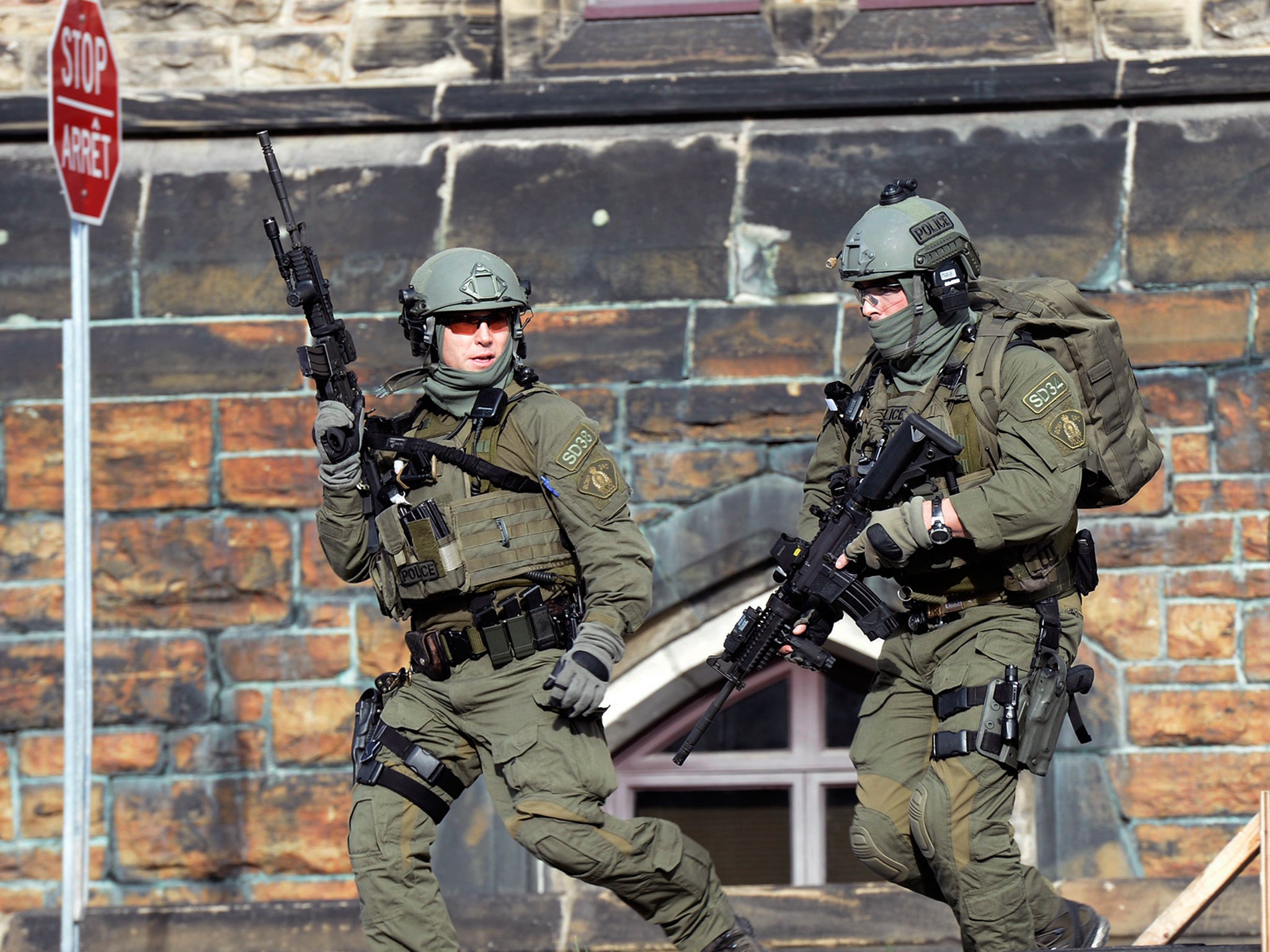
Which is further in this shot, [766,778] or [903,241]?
[766,778]

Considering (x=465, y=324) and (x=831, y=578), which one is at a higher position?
(x=465, y=324)

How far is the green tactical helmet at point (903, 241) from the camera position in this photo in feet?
14.8

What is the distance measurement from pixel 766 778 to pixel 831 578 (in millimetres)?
2022

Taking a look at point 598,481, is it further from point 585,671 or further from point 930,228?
point 930,228

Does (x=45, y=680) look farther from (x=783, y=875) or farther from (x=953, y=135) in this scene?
(x=953, y=135)

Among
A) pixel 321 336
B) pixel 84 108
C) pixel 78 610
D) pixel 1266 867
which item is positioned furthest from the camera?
pixel 84 108

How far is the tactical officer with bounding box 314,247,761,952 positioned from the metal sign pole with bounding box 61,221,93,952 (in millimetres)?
1023

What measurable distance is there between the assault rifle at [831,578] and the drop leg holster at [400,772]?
60 centimetres

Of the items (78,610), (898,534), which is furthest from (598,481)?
(78,610)

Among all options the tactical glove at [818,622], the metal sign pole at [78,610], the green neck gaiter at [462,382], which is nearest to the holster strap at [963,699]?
the tactical glove at [818,622]

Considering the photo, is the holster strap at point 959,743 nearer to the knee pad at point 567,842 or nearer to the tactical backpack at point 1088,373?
the tactical backpack at point 1088,373

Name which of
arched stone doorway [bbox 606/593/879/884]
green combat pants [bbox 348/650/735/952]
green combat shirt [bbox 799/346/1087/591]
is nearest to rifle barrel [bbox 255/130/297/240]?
green combat pants [bbox 348/650/735/952]

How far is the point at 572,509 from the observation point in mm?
4582

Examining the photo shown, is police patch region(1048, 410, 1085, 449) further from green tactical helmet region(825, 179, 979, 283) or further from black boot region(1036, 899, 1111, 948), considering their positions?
black boot region(1036, 899, 1111, 948)
